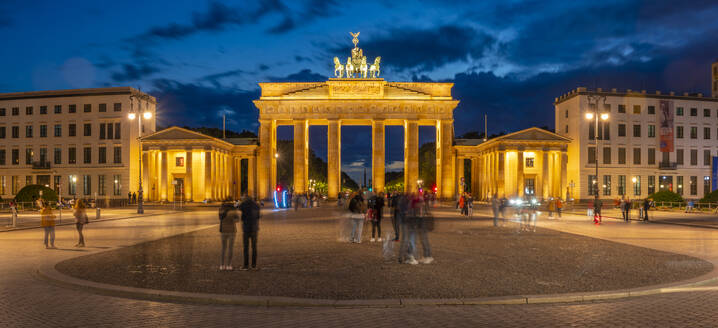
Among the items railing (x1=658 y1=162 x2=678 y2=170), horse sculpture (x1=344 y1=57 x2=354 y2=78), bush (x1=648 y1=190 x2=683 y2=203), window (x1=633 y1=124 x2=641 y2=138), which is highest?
horse sculpture (x1=344 y1=57 x2=354 y2=78)

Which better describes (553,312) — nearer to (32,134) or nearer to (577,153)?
(577,153)

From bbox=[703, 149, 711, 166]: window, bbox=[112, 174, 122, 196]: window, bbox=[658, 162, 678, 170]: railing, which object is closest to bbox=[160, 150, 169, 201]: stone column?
bbox=[112, 174, 122, 196]: window

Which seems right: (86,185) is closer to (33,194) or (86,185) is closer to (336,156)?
(33,194)

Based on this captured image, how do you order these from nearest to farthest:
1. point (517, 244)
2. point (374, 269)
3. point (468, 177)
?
point (374, 269), point (517, 244), point (468, 177)

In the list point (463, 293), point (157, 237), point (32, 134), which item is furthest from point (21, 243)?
point (32, 134)

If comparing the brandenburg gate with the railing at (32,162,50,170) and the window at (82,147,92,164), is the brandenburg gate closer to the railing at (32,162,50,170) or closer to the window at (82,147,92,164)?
the window at (82,147,92,164)

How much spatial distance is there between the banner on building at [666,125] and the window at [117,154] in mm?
79019

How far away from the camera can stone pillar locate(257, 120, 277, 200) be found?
7825 centimetres

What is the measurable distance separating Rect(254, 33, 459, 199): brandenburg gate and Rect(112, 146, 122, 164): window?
19.9 meters

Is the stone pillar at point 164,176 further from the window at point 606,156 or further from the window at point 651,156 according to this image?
the window at point 651,156

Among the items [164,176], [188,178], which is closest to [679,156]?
[188,178]

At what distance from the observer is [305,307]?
916cm

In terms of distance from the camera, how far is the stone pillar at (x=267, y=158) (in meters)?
78.2

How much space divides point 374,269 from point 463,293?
3.35 meters
